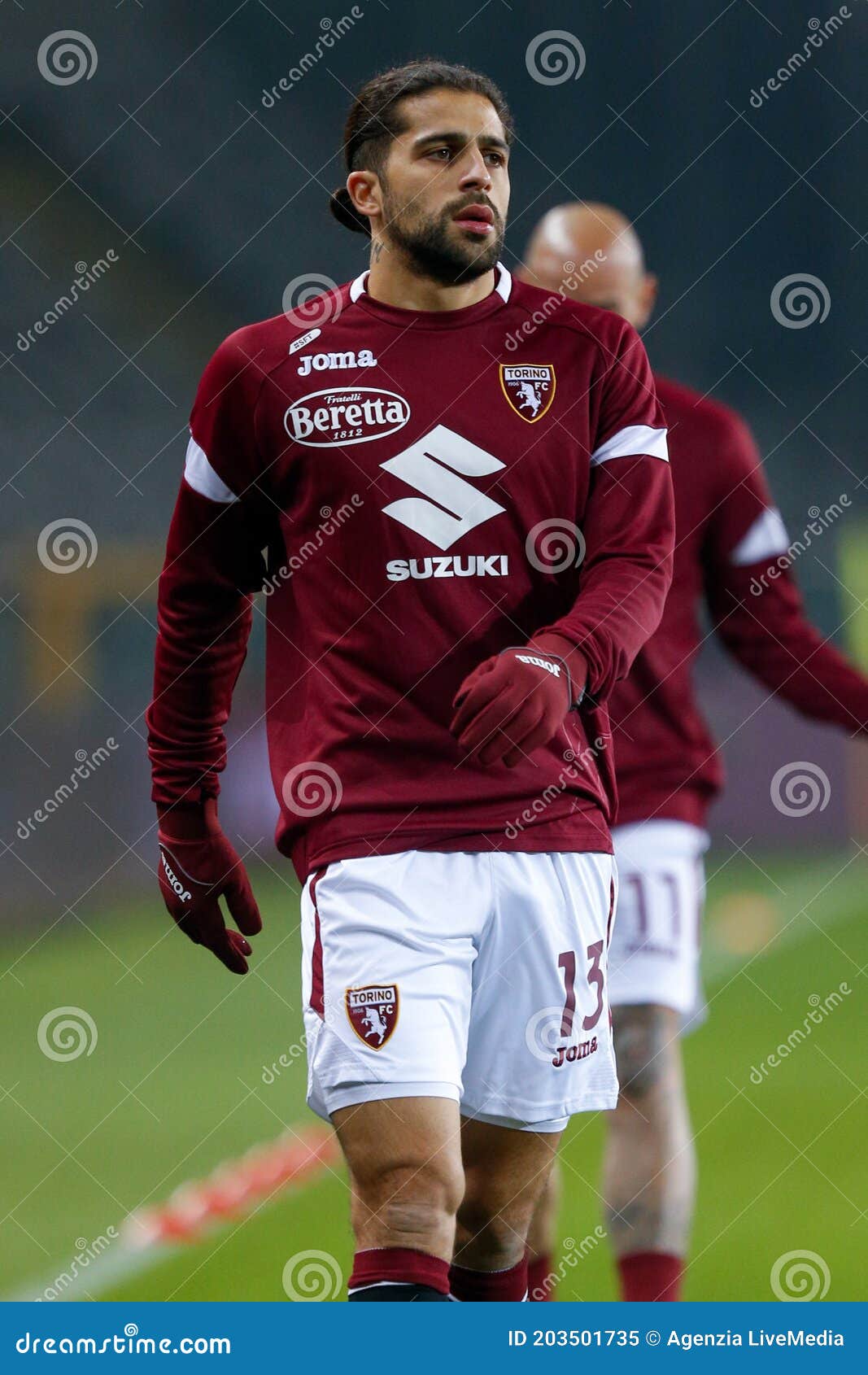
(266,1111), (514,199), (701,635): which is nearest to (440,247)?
Answer: (701,635)

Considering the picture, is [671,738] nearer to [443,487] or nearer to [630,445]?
[630,445]

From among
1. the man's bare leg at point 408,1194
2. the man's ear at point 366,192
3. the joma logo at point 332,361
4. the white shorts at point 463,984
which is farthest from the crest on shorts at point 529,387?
the man's bare leg at point 408,1194

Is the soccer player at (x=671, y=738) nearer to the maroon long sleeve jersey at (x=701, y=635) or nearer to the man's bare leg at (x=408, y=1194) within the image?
the maroon long sleeve jersey at (x=701, y=635)

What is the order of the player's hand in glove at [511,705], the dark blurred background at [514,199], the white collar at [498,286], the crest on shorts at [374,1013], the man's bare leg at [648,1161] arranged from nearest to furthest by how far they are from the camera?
the player's hand in glove at [511,705], the crest on shorts at [374,1013], the white collar at [498,286], the man's bare leg at [648,1161], the dark blurred background at [514,199]

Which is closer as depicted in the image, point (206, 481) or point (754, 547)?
point (206, 481)

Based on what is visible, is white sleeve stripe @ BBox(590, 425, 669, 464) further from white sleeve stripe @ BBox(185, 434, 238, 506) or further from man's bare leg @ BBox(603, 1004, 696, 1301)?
man's bare leg @ BBox(603, 1004, 696, 1301)

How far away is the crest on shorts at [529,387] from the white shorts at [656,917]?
4.21 ft

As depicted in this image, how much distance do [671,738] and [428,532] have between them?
133 cm

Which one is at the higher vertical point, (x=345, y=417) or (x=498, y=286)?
(x=498, y=286)

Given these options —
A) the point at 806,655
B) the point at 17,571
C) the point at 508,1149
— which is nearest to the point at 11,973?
the point at 17,571

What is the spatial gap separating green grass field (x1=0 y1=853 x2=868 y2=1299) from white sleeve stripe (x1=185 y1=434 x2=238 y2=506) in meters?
2.15

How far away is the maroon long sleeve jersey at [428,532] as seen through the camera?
114 inches

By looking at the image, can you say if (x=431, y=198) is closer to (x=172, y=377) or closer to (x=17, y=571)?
(x=17, y=571)

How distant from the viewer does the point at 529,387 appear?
301 cm
